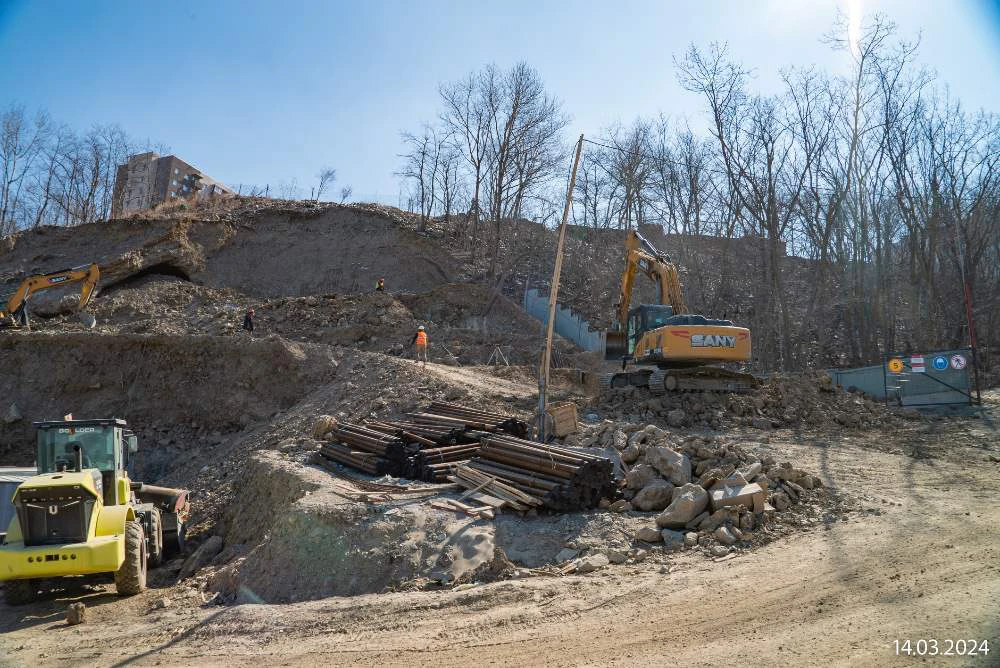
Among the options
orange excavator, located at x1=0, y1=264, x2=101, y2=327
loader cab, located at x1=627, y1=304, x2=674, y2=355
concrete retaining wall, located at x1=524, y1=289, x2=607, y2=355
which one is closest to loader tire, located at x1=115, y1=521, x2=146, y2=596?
loader cab, located at x1=627, y1=304, x2=674, y2=355

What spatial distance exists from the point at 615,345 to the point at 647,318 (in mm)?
1693

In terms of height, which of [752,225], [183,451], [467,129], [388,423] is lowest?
[183,451]

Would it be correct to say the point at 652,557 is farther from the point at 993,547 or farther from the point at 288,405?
the point at 288,405

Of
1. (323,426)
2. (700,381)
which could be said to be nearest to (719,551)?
(700,381)

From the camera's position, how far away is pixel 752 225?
28.7m

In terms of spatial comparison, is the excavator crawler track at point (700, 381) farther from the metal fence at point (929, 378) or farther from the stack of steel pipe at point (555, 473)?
the stack of steel pipe at point (555, 473)

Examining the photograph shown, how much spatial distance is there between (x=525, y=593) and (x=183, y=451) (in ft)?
52.9

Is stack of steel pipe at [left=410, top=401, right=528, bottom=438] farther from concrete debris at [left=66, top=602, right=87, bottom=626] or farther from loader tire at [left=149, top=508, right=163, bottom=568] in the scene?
concrete debris at [left=66, top=602, right=87, bottom=626]

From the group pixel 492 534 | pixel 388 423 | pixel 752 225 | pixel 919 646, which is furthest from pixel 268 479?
pixel 752 225

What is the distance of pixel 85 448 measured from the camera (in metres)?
10.2

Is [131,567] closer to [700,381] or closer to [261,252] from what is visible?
[700,381]

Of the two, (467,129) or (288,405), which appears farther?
(467,129)

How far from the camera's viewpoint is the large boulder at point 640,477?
32.1 feet

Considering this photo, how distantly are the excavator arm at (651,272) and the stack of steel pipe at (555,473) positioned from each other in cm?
871
